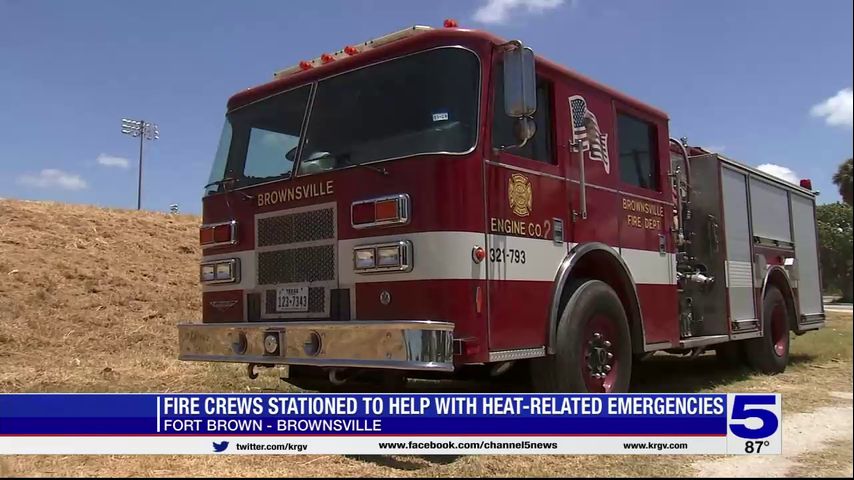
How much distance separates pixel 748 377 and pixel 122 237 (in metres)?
11.9

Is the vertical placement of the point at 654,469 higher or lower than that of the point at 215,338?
lower

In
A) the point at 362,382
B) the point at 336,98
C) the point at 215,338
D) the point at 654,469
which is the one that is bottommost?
the point at 654,469

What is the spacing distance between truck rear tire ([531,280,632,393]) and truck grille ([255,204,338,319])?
1.56 m

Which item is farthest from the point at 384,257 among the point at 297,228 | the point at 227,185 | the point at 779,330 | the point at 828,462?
the point at 779,330

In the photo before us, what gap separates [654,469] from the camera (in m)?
4.14

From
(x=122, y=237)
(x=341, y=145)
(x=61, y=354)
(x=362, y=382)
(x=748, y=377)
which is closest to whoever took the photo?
(x=341, y=145)

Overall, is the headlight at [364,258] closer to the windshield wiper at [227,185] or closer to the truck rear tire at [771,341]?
the windshield wiper at [227,185]

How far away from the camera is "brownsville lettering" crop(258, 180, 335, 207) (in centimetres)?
478

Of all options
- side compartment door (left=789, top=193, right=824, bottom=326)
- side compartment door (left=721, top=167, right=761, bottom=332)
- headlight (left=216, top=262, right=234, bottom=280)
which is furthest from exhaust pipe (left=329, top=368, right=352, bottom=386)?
side compartment door (left=789, top=193, right=824, bottom=326)

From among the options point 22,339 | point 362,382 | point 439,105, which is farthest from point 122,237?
point 439,105

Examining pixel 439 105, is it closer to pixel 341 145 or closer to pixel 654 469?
pixel 341 145

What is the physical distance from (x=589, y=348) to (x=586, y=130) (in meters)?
1.68

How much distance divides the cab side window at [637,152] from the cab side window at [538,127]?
1.06 metres

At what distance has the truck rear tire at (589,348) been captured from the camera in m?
4.78
